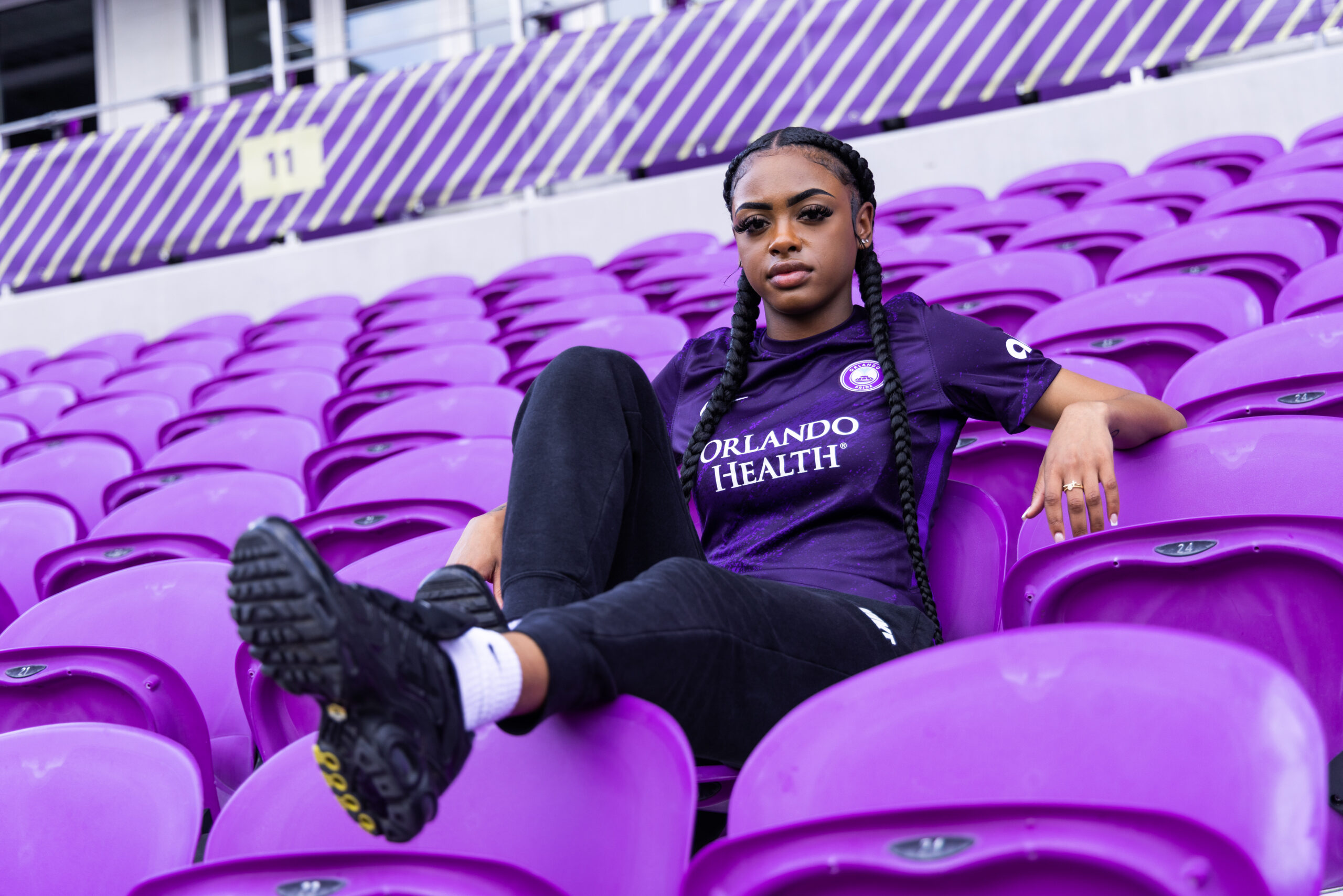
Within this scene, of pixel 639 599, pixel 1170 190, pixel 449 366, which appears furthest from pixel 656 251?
pixel 639 599

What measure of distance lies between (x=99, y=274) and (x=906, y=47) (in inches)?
203

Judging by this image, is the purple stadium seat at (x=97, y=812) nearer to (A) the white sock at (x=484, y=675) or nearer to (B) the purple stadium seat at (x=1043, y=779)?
(A) the white sock at (x=484, y=675)

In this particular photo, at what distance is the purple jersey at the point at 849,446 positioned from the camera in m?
1.75

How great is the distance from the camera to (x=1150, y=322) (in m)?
2.34

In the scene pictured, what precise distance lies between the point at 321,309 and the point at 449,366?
2.57 metres

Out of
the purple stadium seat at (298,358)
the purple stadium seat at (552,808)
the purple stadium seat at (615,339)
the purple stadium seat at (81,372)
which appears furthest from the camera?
the purple stadium seat at (81,372)

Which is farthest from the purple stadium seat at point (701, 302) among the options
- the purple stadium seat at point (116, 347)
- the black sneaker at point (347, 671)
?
the purple stadium seat at point (116, 347)

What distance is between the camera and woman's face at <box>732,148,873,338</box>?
1.93 meters

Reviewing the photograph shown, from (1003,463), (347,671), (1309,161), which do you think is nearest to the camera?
(347,671)

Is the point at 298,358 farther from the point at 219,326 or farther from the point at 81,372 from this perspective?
the point at 219,326

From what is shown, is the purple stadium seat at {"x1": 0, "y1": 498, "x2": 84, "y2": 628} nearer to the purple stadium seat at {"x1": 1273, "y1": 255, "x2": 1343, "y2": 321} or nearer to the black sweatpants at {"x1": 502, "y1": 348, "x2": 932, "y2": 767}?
the black sweatpants at {"x1": 502, "y1": 348, "x2": 932, "y2": 767}

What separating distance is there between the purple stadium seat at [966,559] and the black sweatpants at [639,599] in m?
0.13

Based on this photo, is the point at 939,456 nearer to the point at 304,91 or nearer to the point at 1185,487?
the point at 1185,487

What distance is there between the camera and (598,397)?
62.9 inches
